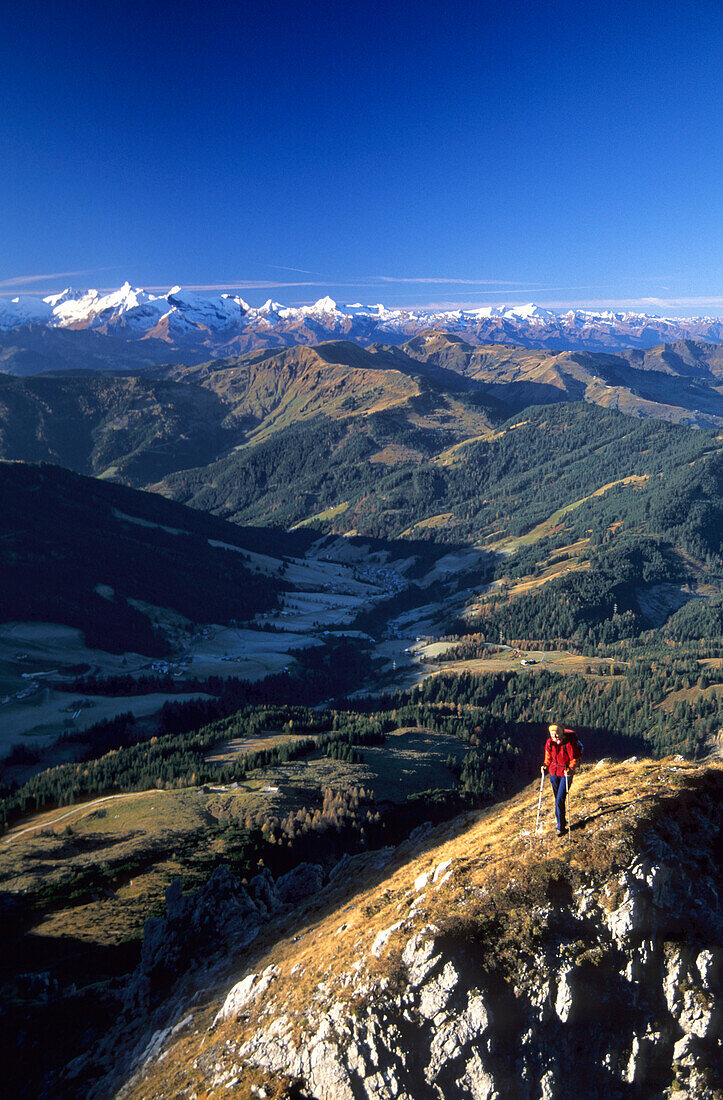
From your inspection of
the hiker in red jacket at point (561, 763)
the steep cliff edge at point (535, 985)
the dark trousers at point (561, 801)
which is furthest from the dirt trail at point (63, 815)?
Result: the hiker in red jacket at point (561, 763)

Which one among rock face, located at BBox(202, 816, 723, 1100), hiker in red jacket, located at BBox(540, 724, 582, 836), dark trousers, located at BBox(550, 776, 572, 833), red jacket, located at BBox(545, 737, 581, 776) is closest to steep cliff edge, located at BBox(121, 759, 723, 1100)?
rock face, located at BBox(202, 816, 723, 1100)

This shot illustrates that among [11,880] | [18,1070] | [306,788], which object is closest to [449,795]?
[306,788]

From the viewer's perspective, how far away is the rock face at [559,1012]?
2436 centimetres

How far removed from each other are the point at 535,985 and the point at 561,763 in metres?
9.21

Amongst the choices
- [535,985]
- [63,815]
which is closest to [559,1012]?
[535,985]

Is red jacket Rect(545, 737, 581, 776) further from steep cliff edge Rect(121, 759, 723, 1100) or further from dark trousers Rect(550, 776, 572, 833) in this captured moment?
steep cliff edge Rect(121, 759, 723, 1100)

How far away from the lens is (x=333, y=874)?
55.2m

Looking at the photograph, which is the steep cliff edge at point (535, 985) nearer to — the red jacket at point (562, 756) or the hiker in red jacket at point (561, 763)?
the hiker in red jacket at point (561, 763)

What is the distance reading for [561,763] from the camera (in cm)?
2956

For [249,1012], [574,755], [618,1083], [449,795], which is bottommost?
[449,795]

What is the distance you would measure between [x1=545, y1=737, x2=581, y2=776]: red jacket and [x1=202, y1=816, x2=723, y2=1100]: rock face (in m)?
4.70

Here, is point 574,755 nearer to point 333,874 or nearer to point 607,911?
point 607,911

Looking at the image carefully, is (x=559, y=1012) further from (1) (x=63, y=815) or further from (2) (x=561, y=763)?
(1) (x=63, y=815)

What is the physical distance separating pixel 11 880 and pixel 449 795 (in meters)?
71.7
